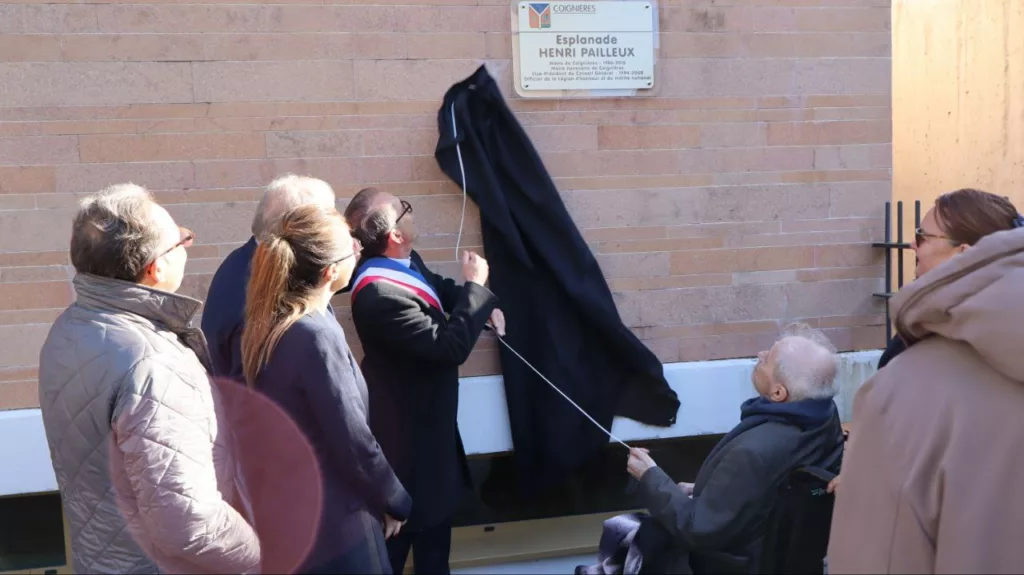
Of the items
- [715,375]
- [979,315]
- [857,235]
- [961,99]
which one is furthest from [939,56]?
[979,315]

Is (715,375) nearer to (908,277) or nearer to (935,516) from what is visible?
(908,277)

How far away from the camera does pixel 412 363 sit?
10.3 feet

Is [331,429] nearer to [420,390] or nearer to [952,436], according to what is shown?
[420,390]

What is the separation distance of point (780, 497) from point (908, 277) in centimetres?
306

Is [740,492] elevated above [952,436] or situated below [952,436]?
below

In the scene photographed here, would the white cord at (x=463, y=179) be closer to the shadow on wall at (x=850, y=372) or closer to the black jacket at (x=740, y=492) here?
the black jacket at (x=740, y=492)

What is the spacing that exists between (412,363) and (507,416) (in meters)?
0.97

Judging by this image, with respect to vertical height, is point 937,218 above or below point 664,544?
above

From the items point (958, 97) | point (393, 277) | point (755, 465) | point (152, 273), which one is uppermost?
point (958, 97)

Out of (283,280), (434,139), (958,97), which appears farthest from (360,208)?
(958,97)

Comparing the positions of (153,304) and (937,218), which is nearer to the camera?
(153,304)

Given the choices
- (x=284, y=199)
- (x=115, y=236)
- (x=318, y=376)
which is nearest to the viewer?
(x=115, y=236)

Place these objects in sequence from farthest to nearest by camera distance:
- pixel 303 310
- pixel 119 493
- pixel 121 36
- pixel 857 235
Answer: pixel 857 235, pixel 121 36, pixel 303 310, pixel 119 493

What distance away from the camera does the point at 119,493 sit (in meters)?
2.05
